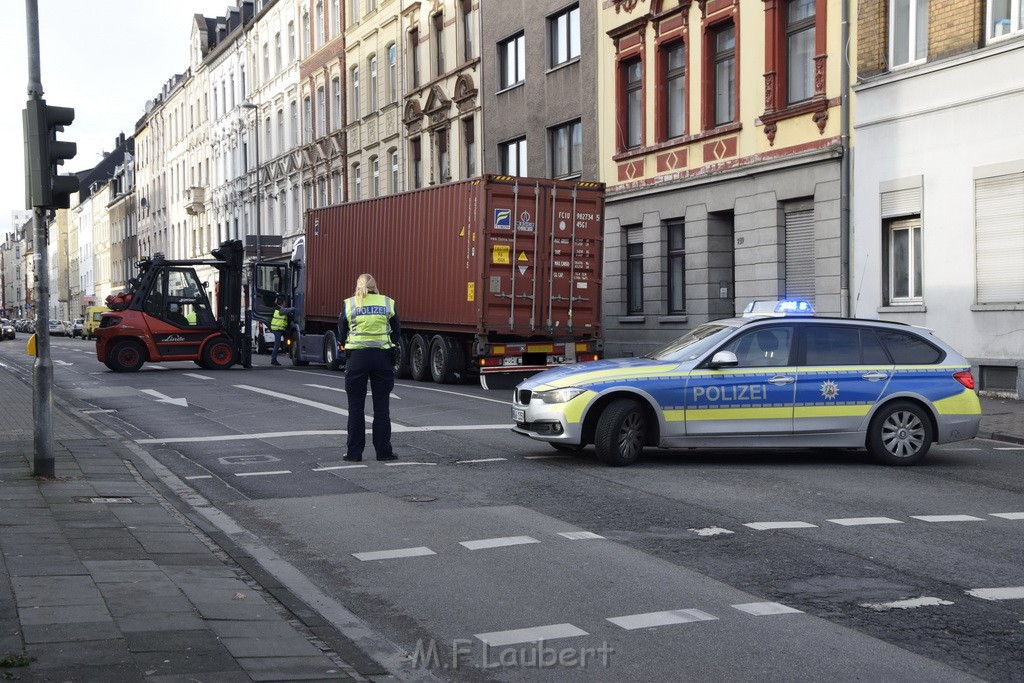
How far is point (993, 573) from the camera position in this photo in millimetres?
7227

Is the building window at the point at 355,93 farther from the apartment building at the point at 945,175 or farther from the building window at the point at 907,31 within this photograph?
the building window at the point at 907,31

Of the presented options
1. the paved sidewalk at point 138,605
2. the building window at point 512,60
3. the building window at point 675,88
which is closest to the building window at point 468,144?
the building window at point 512,60

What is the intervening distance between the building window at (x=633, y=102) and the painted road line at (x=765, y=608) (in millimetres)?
24344

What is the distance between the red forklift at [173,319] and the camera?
29484 mm

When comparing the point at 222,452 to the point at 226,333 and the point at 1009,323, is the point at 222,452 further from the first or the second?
the point at 226,333

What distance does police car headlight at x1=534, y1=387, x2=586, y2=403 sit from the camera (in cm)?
1184

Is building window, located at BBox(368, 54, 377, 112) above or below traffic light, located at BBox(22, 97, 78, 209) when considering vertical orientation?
above

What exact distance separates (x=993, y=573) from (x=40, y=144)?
782 centimetres

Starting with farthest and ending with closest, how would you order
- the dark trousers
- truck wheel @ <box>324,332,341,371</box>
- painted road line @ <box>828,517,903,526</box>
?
truck wheel @ <box>324,332,341,371</box>, the dark trousers, painted road line @ <box>828,517,903,526</box>

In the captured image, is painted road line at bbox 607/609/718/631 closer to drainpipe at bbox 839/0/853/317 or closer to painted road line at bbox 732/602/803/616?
painted road line at bbox 732/602/803/616

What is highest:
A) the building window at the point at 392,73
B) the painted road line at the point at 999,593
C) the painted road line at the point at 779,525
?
the building window at the point at 392,73

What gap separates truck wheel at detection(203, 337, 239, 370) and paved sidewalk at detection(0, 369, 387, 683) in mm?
20882

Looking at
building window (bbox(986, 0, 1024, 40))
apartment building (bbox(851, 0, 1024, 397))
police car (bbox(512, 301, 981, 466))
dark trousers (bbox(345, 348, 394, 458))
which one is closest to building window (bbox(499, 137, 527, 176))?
apartment building (bbox(851, 0, 1024, 397))

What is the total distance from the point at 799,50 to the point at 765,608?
19.8m
